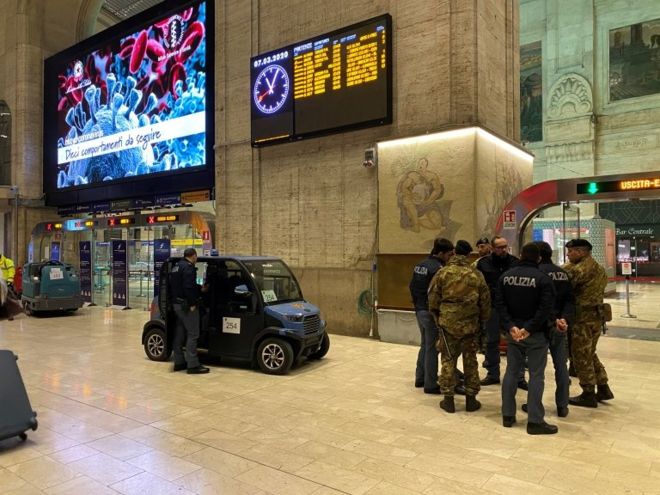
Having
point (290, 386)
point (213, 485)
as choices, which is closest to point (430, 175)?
point (290, 386)

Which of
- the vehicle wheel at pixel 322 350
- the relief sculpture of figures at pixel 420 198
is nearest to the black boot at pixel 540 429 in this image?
the vehicle wheel at pixel 322 350

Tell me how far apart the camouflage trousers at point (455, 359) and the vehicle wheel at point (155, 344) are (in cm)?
447

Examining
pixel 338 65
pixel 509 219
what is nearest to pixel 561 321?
pixel 509 219

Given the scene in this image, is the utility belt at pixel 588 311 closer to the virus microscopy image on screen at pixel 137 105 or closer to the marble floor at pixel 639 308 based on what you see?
the marble floor at pixel 639 308

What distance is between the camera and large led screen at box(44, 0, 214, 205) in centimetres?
1371

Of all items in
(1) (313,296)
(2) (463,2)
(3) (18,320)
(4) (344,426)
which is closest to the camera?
(4) (344,426)

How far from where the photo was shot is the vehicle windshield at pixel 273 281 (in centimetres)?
720

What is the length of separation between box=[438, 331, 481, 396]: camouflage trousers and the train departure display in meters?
5.55

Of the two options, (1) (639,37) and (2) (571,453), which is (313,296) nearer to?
(2) (571,453)

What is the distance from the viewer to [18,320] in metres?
12.7

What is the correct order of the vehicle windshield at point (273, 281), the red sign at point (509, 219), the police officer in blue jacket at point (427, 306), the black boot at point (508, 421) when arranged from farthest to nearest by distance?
the red sign at point (509, 219) → the vehicle windshield at point (273, 281) → the police officer in blue jacket at point (427, 306) → the black boot at point (508, 421)

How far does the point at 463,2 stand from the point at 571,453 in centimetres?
778

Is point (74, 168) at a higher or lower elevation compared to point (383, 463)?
higher

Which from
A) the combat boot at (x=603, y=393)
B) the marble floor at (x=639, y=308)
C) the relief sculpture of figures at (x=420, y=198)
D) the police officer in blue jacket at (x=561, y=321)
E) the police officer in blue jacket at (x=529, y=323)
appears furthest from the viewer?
the marble floor at (x=639, y=308)
